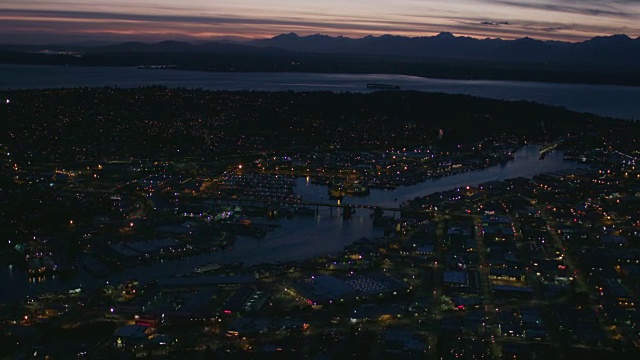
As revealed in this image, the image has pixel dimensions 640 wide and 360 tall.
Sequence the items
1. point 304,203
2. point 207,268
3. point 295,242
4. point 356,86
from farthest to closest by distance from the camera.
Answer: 1. point 356,86
2. point 304,203
3. point 295,242
4. point 207,268

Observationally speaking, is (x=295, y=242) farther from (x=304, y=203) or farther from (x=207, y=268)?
(x=304, y=203)

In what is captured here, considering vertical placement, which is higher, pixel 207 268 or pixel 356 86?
pixel 356 86

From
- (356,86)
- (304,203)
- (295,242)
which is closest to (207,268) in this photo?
(295,242)

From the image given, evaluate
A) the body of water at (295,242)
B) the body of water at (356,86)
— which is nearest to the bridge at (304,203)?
the body of water at (295,242)

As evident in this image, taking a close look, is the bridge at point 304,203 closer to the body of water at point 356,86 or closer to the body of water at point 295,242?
the body of water at point 295,242

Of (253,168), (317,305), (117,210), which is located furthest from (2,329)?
(253,168)

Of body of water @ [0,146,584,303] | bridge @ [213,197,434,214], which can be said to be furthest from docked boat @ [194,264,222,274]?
bridge @ [213,197,434,214]
